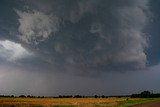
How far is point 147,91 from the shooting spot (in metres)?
197
